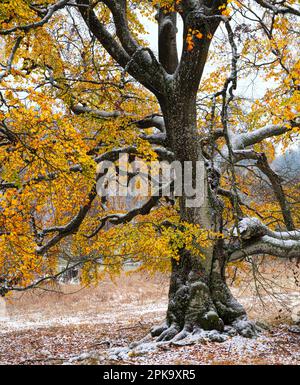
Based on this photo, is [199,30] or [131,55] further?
[131,55]

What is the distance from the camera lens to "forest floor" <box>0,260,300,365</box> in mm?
7375

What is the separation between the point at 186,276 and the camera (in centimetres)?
930

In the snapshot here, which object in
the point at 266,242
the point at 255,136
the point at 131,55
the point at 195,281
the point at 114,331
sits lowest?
the point at 114,331

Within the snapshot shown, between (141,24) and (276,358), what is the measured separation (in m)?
9.82

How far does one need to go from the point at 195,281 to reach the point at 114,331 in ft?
14.6

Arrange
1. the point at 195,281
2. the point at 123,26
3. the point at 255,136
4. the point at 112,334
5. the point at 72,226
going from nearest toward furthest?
the point at 123,26 < the point at 195,281 < the point at 255,136 < the point at 72,226 < the point at 112,334

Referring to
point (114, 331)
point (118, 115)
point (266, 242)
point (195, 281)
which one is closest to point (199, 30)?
point (118, 115)

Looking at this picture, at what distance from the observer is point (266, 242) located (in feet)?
30.5

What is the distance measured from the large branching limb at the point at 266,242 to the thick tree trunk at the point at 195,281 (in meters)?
0.60

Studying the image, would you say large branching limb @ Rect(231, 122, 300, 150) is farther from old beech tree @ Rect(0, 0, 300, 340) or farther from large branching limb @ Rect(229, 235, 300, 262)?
large branching limb @ Rect(229, 235, 300, 262)

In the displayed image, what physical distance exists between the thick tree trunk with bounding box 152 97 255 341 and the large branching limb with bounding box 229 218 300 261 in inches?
23.7

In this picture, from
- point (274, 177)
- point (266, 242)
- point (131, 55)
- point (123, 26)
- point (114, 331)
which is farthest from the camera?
point (114, 331)

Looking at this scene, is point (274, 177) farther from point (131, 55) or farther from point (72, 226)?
point (72, 226)

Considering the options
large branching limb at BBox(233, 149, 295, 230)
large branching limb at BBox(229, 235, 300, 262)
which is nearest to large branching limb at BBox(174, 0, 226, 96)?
large branching limb at BBox(233, 149, 295, 230)
